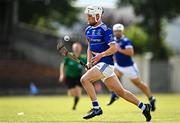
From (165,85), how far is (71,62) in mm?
20827

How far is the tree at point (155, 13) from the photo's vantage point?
44688 millimetres

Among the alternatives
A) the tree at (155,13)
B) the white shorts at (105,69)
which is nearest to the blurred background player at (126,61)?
the white shorts at (105,69)

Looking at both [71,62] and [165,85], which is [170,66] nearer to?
[165,85]

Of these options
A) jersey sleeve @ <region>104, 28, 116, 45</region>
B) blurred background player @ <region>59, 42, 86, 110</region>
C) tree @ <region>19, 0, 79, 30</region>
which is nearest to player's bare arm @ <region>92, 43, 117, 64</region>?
jersey sleeve @ <region>104, 28, 116, 45</region>

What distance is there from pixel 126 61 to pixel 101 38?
21.8ft

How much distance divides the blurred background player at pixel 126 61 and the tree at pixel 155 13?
922 inches

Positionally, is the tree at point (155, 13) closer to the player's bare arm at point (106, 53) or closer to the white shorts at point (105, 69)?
the white shorts at point (105, 69)

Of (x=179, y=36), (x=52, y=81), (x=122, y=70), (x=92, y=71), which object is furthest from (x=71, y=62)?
(x=179, y=36)

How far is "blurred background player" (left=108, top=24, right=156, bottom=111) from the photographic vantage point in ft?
67.6

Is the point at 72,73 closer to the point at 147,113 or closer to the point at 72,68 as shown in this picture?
the point at 72,68

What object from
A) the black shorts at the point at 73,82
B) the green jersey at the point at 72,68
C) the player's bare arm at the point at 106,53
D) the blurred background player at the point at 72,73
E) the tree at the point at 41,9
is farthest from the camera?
the tree at the point at 41,9

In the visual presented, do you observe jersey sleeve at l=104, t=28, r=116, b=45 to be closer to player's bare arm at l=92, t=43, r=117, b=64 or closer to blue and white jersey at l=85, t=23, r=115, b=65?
blue and white jersey at l=85, t=23, r=115, b=65

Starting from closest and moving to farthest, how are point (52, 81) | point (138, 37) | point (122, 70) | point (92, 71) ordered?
point (92, 71) < point (122, 70) < point (52, 81) < point (138, 37)

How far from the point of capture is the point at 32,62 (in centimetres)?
4322
